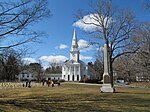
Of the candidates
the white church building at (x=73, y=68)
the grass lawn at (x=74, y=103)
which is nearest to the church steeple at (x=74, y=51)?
the white church building at (x=73, y=68)

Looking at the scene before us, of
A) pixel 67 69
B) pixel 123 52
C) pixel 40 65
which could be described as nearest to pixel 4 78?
pixel 40 65

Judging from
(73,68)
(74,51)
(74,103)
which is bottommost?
(74,103)

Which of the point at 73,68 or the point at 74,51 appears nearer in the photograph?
the point at 74,51

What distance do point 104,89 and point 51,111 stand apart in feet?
42.1

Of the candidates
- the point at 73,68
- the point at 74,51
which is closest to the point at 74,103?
the point at 74,51

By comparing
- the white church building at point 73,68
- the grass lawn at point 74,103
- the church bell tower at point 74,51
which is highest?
the church bell tower at point 74,51

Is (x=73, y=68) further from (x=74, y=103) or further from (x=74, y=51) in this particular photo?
(x=74, y=103)

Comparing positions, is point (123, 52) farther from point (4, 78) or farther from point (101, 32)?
point (4, 78)

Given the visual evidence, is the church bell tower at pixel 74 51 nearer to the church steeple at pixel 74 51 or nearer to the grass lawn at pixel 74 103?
the church steeple at pixel 74 51

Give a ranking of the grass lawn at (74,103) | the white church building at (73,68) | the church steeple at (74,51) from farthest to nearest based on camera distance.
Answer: the white church building at (73,68), the church steeple at (74,51), the grass lawn at (74,103)

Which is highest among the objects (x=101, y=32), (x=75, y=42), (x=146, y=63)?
(x=75, y=42)

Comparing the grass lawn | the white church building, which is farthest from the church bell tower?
the grass lawn

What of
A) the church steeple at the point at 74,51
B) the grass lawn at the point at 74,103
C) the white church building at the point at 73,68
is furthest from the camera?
the white church building at the point at 73,68

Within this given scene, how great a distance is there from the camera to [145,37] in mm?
36625
